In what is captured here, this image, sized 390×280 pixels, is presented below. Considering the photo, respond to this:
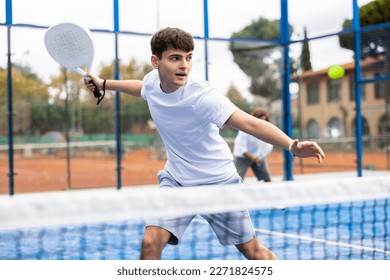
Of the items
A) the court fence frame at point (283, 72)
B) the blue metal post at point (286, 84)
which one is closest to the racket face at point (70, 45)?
the court fence frame at point (283, 72)

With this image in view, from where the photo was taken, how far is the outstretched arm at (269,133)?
2594 millimetres

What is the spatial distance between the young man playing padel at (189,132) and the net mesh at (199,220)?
24cm

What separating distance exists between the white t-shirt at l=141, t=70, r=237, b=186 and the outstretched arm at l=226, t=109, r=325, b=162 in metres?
0.05

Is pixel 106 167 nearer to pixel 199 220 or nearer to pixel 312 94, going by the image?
pixel 312 94

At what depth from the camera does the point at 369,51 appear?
9.30m

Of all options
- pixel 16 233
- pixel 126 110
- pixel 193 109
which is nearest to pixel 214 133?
pixel 193 109

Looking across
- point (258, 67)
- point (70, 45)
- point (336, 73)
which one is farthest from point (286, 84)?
A: point (70, 45)

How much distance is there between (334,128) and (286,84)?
42.2 feet

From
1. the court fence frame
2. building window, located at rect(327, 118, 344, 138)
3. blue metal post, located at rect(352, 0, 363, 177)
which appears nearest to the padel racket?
the court fence frame

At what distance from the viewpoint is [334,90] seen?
25688mm

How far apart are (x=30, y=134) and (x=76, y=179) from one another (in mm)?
1461
